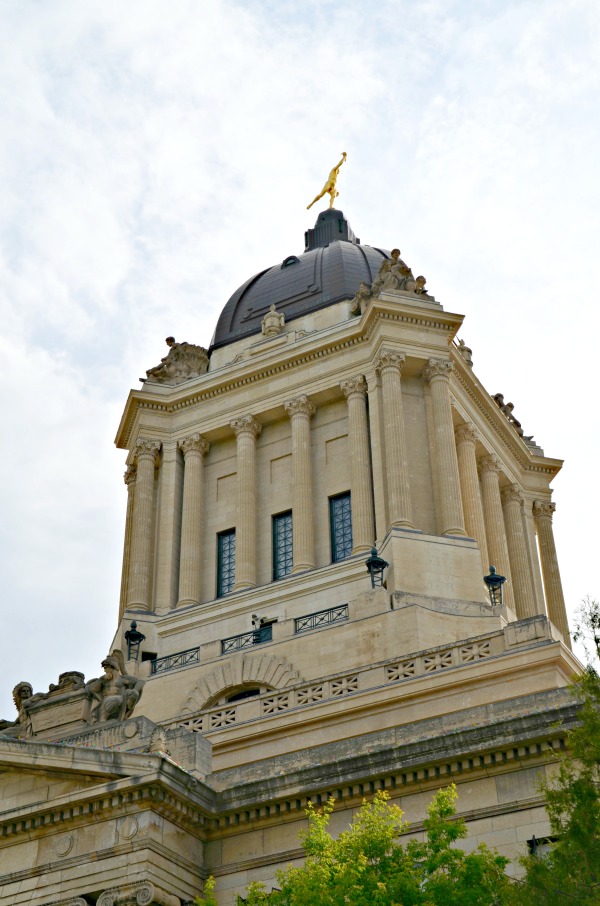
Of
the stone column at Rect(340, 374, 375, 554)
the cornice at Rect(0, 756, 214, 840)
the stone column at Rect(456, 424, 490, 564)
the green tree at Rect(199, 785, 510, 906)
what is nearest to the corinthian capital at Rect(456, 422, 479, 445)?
the stone column at Rect(456, 424, 490, 564)

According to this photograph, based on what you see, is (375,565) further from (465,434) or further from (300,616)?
(465,434)

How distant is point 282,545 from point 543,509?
12.1 m

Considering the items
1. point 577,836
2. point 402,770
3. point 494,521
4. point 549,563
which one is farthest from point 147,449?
point 577,836

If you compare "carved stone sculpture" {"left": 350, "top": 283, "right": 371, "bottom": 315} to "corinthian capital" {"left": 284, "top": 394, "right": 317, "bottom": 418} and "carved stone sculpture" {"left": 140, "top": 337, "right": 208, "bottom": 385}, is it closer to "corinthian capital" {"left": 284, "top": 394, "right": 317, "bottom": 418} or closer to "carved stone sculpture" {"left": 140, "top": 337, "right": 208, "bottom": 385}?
"corinthian capital" {"left": 284, "top": 394, "right": 317, "bottom": 418}

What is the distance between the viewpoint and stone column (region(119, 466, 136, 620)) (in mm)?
48844

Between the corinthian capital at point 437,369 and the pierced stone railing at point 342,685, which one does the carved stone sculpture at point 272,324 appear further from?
the pierced stone railing at point 342,685

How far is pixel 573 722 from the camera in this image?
22641 millimetres

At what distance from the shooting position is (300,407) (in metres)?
49.2

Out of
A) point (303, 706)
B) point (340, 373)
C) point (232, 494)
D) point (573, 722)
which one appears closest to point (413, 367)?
point (340, 373)

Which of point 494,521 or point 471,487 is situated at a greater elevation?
point 494,521

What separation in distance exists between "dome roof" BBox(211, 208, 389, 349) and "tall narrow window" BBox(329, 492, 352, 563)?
29.1ft

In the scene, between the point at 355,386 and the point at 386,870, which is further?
the point at 355,386

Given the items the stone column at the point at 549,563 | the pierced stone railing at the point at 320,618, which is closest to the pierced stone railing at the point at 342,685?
the pierced stone railing at the point at 320,618

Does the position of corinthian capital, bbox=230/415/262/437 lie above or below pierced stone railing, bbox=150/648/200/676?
above
